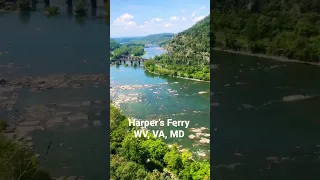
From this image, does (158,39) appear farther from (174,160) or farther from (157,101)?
(174,160)

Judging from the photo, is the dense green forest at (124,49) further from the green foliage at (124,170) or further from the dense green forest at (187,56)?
the green foliage at (124,170)

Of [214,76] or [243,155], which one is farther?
[214,76]

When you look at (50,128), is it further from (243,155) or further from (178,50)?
(243,155)

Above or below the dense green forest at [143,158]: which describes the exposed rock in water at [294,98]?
above

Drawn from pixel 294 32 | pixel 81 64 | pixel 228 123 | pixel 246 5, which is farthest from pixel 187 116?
pixel 294 32

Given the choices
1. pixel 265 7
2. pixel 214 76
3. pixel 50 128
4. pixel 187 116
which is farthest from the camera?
pixel 265 7

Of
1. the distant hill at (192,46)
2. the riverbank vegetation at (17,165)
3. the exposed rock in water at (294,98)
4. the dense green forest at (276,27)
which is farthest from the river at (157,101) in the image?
the dense green forest at (276,27)
